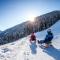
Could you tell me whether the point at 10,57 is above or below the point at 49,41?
below

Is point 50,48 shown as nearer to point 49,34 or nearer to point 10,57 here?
point 49,34

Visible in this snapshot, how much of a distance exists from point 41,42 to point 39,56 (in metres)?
4.44

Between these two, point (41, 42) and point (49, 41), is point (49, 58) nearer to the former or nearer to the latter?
point (49, 41)

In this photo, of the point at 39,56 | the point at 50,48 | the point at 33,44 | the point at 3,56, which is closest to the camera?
the point at 39,56

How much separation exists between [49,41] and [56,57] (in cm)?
392

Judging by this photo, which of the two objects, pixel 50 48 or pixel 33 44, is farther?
pixel 33 44

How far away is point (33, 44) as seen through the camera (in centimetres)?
1552

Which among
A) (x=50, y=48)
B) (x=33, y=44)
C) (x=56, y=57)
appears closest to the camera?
(x=56, y=57)

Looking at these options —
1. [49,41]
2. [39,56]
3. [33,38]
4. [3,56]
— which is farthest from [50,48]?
[3,56]

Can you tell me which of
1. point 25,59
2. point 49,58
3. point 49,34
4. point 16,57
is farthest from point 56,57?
point 49,34

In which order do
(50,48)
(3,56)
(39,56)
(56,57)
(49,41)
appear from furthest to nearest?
(49,41) < (50,48) < (3,56) < (39,56) < (56,57)

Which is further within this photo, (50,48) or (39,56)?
(50,48)

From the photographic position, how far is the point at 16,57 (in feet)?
38.3

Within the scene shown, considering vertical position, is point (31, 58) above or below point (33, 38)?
below
